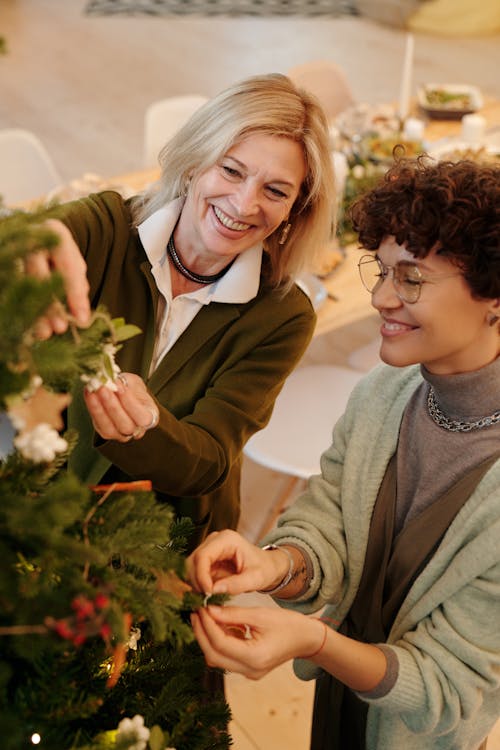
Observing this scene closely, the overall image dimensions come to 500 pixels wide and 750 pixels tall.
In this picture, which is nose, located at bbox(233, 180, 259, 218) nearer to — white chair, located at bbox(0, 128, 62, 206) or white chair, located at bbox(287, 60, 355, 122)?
white chair, located at bbox(0, 128, 62, 206)

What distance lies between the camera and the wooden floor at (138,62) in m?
5.79

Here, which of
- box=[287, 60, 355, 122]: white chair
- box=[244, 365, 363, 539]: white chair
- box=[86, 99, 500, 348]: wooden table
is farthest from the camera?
box=[287, 60, 355, 122]: white chair

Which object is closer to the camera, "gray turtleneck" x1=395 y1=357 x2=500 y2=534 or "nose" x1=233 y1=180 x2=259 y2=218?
"gray turtleneck" x1=395 y1=357 x2=500 y2=534

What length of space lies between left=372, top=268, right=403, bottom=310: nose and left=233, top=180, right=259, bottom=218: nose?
449 mm

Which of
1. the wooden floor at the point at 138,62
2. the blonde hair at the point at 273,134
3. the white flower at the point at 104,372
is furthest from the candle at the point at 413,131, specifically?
the white flower at the point at 104,372

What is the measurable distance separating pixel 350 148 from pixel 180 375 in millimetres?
1908

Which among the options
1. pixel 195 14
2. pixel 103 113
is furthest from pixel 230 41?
pixel 103 113

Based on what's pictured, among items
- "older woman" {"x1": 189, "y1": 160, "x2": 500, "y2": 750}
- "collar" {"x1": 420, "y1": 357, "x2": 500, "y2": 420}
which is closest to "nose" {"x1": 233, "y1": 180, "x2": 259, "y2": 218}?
"older woman" {"x1": 189, "y1": 160, "x2": 500, "y2": 750}

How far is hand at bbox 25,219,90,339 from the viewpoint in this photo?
0.87m

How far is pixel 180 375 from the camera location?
1756 mm

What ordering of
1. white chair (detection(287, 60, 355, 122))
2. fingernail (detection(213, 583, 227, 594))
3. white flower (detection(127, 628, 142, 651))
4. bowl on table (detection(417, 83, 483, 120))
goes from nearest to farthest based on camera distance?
white flower (detection(127, 628, 142, 651)) → fingernail (detection(213, 583, 227, 594)) → bowl on table (detection(417, 83, 483, 120)) → white chair (detection(287, 60, 355, 122))

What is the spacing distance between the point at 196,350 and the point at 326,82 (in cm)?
275

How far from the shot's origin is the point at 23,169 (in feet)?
10.8

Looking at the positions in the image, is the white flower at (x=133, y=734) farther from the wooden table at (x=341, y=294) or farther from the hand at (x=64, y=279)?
the wooden table at (x=341, y=294)
